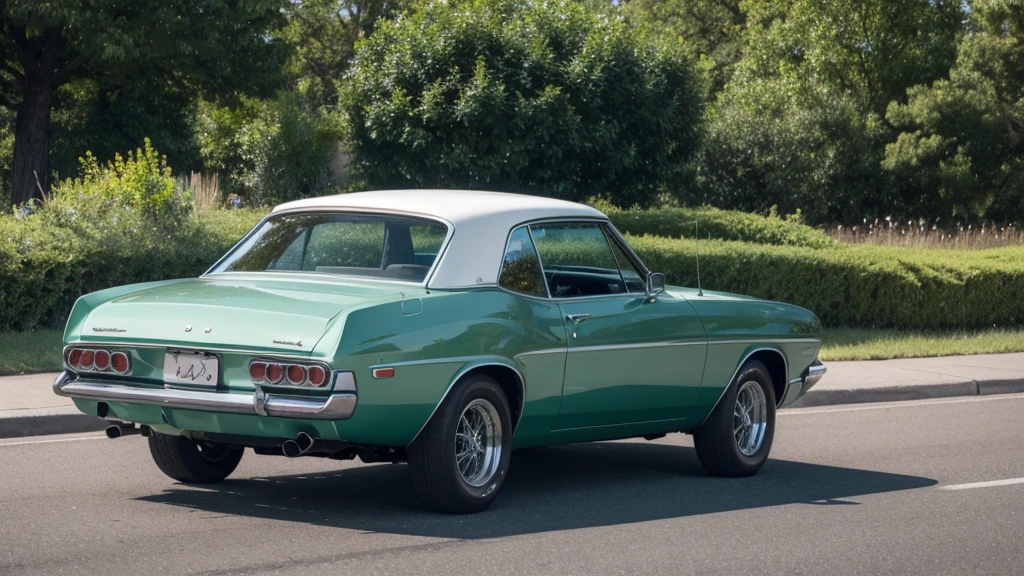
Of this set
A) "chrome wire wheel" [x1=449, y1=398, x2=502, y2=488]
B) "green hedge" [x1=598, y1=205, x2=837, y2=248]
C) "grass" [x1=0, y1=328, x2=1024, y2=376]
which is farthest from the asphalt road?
"green hedge" [x1=598, y1=205, x2=837, y2=248]

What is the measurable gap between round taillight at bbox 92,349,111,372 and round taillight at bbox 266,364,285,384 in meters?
0.98

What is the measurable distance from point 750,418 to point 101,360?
13.7 feet

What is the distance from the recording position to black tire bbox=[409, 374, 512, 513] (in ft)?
21.5

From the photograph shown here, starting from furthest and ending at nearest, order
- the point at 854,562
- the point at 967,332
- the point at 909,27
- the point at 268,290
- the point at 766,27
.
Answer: the point at 766,27 → the point at 909,27 → the point at 967,332 → the point at 268,290 → the point at 854,562

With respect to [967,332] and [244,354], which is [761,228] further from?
[244,354]

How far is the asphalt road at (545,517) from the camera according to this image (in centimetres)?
594

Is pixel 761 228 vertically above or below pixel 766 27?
below

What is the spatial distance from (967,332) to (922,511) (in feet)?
38.5

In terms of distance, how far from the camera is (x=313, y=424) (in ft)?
20.3

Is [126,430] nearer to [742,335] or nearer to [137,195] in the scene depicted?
[742,335]

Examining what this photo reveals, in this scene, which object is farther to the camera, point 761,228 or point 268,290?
point 761,228

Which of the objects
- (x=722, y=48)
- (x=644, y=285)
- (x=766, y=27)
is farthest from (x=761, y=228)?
(x=722, y=48)

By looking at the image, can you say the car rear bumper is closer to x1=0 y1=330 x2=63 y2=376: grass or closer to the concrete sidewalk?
the concrete sidewalk

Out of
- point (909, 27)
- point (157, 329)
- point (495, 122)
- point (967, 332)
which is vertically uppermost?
point (909, 27)
